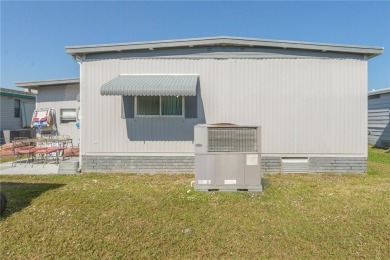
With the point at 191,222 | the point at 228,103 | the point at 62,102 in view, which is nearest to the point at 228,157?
the point at 191,222

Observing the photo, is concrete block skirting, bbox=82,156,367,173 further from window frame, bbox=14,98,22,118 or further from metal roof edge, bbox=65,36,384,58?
window frame, bbox=14,98,22,118

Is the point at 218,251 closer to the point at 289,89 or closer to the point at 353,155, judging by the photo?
the point at 289,89

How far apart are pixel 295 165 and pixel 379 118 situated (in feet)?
35.6

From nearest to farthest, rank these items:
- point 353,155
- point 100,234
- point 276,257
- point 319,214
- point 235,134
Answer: point 276,257 < point 100,234 < point 319,214 < point 235,134 < point 353,155

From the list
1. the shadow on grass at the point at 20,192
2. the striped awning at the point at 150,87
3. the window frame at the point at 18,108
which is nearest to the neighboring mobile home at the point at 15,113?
the window frame at the point at 18,108

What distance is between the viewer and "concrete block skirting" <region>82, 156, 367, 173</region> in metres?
7.55

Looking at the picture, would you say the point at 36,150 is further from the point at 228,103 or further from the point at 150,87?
the point at 228,103

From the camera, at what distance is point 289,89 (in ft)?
24.8

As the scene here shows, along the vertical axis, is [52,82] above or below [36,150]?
above

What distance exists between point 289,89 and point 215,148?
3.70 meters

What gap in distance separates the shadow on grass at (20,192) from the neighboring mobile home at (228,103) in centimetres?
179

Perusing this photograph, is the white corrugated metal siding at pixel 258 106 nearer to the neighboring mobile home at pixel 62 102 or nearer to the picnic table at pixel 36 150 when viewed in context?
the picnic table at pixel 36 150

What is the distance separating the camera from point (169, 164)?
7.67m

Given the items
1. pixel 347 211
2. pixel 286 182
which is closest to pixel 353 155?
pixel 286 182
